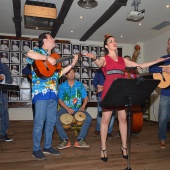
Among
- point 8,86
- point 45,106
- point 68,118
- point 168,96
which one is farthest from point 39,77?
point 168,96

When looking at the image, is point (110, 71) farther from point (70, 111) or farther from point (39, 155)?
point (39, 155)

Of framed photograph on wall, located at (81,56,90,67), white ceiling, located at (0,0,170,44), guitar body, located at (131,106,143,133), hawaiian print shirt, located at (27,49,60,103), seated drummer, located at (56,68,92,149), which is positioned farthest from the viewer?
framed photograph on wall, located at (81,56,90,67)

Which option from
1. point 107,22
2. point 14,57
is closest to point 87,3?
point 107,22

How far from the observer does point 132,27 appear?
5922 millimetres

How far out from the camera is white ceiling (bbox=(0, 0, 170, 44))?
177 inches

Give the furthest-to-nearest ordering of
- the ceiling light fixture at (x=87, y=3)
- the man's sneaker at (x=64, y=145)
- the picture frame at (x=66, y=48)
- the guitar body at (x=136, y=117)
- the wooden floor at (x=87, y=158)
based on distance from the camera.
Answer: the picture frame at (x=66, y=48) < the ceiling light fixture at (x=87, y=3) < the guitar body at (x=136, y=117) < the man's sneaker at (x=64, y=145) < the wooden floor at (x=87, y=158)

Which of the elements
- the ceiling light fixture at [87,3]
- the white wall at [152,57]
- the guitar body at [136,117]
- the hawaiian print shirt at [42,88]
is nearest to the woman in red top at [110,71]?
the hawaiian print shirt at [42,88]

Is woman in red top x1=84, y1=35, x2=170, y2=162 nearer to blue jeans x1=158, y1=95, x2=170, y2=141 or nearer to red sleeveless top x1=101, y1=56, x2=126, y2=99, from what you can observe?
red sleeveless top x1=101, y1=56, x2=126, y2=99

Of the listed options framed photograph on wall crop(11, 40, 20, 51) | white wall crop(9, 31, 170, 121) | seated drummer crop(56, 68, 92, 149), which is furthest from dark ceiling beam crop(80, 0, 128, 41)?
framed photograph on wall crop(11, 40, 20, 51)

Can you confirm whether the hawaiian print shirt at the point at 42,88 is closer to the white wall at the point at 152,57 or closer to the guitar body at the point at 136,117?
the guitar body at the point at 136,117

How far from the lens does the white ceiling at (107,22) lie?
450 centimetres

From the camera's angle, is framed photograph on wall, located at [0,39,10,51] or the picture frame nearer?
framed photograph on wall, located at [0,39,10,51]

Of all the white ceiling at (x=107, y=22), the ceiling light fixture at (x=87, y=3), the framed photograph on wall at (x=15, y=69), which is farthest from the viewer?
the framed photograph on wall at (x=15, y=69)

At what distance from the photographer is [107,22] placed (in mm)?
5512
